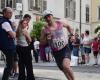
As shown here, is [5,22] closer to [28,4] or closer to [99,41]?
[99,41]

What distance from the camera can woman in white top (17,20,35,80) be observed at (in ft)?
37.6

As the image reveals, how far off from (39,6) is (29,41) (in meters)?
28.9

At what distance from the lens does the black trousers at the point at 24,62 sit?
1145cm

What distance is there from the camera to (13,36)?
1035 cm

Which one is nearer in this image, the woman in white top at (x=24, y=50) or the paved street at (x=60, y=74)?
the woman in white top at (x=24, y=50)

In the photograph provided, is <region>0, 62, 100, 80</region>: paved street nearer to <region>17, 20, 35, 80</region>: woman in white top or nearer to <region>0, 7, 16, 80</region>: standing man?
<region>17, 20, 35, 80</region>: woman in white top

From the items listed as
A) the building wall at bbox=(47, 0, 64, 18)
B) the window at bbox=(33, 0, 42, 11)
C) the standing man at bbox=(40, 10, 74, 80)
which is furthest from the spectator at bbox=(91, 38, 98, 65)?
the building wall at bbox=(47, 0, 64, 18)

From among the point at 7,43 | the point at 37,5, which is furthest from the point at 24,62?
the point at 37,5

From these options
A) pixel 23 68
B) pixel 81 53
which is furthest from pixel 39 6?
pixel 23 68

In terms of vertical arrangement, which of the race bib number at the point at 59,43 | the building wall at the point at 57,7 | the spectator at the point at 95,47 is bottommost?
the spectator at the point at 95,47

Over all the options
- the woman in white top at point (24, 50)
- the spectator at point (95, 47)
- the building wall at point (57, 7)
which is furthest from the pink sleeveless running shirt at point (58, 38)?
the building wall at point (57, 7)

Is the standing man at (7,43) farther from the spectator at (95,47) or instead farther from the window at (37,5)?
the window at (37,5)

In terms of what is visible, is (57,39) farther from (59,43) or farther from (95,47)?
(95,47)

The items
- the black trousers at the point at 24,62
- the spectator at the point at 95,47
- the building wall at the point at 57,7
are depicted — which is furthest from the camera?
the building wall at the point at 57,7
